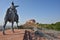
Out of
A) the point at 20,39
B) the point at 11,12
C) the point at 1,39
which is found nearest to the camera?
the point at 20,39

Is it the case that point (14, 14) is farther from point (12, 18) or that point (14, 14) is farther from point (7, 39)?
point (7, 39)

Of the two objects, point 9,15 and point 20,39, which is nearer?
point 20,39

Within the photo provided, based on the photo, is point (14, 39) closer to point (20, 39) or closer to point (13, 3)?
point (20, 39)

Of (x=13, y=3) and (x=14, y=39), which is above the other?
(x=13, y=3)

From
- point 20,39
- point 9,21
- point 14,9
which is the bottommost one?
point 20,39

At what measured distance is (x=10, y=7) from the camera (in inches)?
433

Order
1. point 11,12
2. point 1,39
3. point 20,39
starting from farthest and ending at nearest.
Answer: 1. point 11,12
2. point 1,39
3. point 20,39

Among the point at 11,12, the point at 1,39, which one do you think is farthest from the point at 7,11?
the point at 1,39

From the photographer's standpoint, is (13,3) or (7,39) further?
(13,3)

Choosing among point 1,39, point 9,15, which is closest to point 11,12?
point 9,15

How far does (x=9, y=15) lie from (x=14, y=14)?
12.6 inches

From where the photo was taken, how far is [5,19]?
11.1 meters

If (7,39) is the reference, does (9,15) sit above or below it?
above

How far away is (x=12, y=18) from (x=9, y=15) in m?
0.27
